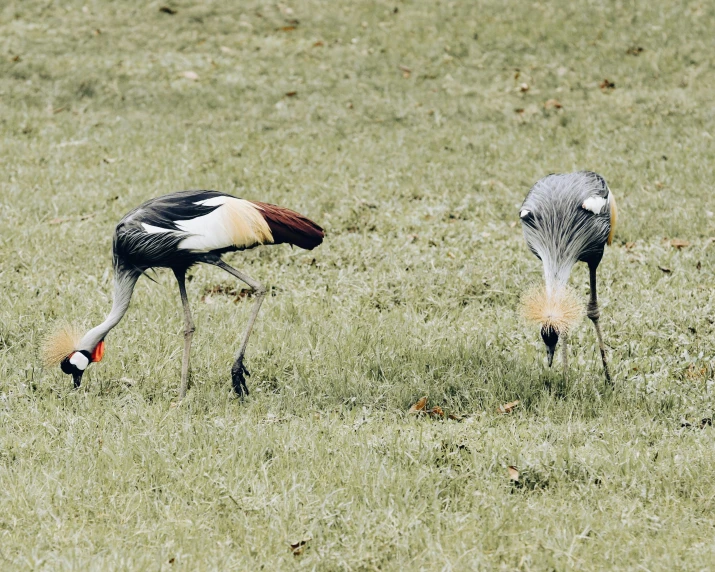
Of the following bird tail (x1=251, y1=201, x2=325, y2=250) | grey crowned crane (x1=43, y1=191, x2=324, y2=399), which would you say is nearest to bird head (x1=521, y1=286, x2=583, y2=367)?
bird tail (x1=251, y1=201, x2=325, y2=250)

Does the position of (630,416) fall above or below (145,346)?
above

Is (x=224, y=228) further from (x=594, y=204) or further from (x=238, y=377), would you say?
(x=594, y=204)

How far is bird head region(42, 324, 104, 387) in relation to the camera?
5.36 m

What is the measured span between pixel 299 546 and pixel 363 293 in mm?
3563

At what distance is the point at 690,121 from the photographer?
38.4 ft

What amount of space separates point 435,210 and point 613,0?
7.86m

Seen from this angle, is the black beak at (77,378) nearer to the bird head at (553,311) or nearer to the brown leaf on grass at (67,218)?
the bird head at (553,311)

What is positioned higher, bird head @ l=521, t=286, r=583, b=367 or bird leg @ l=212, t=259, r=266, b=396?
bird head @ l=521, t=286, r=583, b=367

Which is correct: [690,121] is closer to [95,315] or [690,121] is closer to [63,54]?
[95,315]

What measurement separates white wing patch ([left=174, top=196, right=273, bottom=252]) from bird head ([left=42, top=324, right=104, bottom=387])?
0.88 metres

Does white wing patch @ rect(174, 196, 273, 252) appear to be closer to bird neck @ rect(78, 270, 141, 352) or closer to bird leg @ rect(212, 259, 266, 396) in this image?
bird leg @ rect(212, 259, 266, 396)

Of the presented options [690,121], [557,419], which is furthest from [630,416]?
[690,121]

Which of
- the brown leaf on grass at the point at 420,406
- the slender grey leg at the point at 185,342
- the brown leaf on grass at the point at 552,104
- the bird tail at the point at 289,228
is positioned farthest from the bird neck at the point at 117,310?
the brown leaf on grass at the point at 552,104

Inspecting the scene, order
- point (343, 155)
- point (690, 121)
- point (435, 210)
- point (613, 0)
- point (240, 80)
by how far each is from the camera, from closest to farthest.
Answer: point (435, 210) → point (343, 155) → point (690, 121) → point (240, 80) → point (613, 0)
